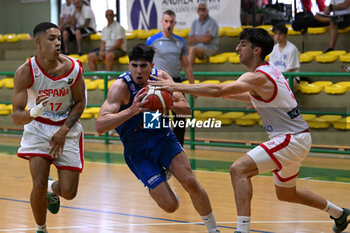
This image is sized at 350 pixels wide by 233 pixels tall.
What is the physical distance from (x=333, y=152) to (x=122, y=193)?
3915mm

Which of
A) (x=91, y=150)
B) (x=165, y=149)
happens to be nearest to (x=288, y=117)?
(x=165, y=149)

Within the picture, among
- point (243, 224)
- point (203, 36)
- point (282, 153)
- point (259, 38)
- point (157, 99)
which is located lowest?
point (243, 224)

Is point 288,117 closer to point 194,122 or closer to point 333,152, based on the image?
point 333,152

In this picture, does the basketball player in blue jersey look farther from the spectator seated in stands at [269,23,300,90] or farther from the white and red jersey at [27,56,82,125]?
the spectator seated in stands at [269,23,300,90]

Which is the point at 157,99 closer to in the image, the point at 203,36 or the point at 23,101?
the point at 23,101

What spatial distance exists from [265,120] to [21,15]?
49.6ft

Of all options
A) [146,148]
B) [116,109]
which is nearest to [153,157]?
[146,148]

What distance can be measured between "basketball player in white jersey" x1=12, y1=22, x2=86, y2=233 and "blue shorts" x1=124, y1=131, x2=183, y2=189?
520mm

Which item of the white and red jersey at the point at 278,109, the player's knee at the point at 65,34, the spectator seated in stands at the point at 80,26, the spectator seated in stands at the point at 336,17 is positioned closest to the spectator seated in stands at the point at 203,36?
the spectator seated in stands at the point at 336,17

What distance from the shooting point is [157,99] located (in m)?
5.05

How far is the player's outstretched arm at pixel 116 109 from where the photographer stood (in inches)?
191

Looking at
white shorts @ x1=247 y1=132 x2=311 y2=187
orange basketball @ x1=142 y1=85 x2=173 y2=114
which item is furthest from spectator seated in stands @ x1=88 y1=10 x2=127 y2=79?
white shorts @ x1=247 y1=132 x2=311 y2=187

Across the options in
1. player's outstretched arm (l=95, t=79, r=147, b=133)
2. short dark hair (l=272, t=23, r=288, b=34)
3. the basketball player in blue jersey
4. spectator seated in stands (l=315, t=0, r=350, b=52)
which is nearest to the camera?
player's outstretched arm (l=95, t=79, r=147, b=133)

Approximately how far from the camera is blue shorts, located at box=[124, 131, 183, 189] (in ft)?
17.3
